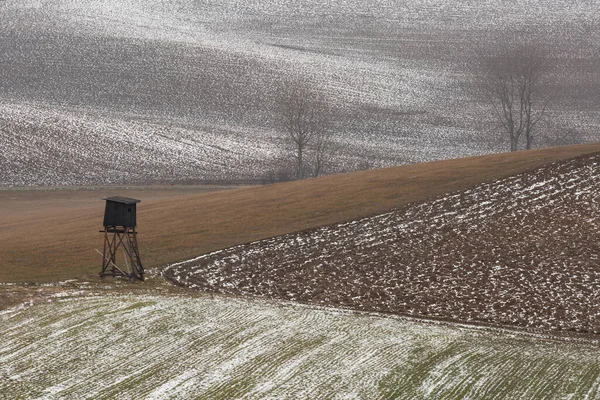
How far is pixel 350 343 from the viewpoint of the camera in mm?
22172

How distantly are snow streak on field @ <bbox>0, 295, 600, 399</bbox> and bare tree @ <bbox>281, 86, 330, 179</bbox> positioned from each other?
56.7 m

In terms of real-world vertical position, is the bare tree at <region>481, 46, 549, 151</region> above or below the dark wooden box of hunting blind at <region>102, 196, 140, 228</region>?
above

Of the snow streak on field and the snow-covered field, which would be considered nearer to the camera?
the snow streak on field

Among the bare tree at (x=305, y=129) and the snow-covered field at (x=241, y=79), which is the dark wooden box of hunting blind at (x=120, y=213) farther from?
the bare tree at (x=305, y=129)

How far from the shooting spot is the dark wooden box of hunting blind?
32344 mm

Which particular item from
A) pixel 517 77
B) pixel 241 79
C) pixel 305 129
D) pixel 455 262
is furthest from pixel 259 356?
pixel 241 79

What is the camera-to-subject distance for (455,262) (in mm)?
33188

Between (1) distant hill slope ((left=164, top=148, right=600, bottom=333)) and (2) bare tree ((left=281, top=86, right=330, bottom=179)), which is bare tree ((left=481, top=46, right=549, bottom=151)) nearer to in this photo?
(2) bare tree ((left=281, top=86, right=330, bottom=179))

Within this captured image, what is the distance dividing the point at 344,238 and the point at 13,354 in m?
Answer: 18.9

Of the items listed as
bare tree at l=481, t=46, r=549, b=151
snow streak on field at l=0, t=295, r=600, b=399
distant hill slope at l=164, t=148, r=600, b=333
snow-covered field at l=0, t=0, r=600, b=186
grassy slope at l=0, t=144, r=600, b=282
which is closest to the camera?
snow streak on field at l=0, t=295, r=600, b=399

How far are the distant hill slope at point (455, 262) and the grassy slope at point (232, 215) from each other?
1.79m

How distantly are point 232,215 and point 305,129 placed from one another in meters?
43.7

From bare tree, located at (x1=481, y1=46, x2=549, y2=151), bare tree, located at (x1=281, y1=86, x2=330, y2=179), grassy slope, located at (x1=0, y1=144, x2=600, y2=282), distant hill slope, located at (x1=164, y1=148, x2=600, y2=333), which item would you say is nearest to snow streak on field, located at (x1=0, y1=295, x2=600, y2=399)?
distant hill slope, located at (x1=164, y1=148, x2=600, y2=333)

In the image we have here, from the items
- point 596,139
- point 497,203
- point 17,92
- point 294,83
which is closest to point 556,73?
point 596,139
